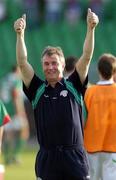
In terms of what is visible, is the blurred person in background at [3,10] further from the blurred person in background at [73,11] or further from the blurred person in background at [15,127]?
the blurred person in background at [15,127]

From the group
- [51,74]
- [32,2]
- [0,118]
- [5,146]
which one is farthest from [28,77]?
[32,2]

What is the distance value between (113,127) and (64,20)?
15.5 metres

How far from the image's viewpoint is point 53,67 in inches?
344

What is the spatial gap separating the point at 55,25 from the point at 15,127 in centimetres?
663

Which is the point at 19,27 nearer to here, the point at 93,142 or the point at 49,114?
the point at 49,114

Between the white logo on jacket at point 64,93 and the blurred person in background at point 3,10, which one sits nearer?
the white logo on jacket at point 64,93

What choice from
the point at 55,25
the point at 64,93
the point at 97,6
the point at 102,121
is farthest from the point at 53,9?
the point at 64,93

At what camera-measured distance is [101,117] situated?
10445 mm

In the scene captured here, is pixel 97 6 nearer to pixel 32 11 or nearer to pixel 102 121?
pixel 32 11

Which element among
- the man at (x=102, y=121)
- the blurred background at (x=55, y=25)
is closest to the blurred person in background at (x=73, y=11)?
the blurred background at (x=55, y=25)

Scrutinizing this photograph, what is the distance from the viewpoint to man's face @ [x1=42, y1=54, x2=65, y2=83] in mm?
8734

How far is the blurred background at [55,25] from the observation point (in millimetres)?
25141

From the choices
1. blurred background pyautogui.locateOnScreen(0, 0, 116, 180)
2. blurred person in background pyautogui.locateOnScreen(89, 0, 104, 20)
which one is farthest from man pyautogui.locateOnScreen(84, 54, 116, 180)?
blurred person in background pyautogui.locateOnScreen(89, 0, 104, 20)

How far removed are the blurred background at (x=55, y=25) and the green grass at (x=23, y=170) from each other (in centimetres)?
596
